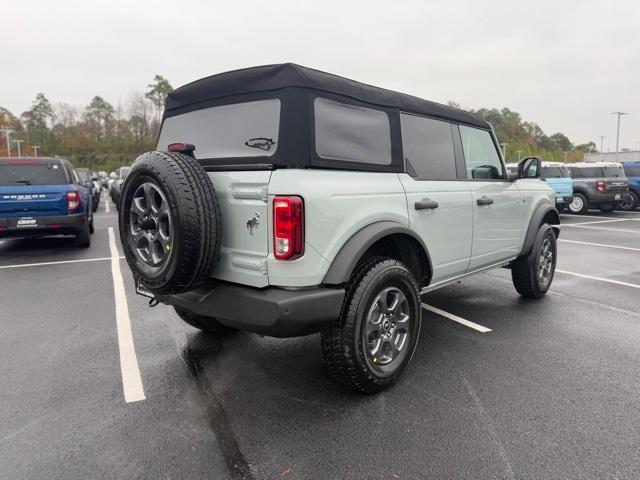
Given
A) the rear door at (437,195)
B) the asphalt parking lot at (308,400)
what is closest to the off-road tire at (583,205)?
the asphalt parking lot at (308,400)

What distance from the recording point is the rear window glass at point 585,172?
16.2 meters

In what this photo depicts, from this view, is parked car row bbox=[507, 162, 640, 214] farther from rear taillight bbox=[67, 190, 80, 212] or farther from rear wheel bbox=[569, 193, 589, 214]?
rear taillight bbox=[67, 190, 80, 212]

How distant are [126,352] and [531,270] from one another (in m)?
4.21

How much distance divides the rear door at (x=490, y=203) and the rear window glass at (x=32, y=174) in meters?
7.38

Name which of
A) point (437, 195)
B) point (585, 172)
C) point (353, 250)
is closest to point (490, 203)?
point (437, 195)

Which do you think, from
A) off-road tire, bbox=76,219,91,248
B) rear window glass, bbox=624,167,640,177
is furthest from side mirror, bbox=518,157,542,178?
rear window glass, bbox=624,167,640,177

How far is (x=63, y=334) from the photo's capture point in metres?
4.23

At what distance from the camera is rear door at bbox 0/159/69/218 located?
779 centimetres

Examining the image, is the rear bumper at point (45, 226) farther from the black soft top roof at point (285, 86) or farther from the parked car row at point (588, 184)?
the parked car row at point (588, 184)

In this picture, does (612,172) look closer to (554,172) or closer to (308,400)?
(554,172)

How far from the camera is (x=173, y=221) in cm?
259

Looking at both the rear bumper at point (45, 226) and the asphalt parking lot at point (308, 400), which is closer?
the asphalt parking lot at point (308, 400)

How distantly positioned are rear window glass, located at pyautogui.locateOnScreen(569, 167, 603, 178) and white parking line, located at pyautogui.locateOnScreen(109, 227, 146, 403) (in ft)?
52.8

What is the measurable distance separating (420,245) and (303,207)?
3.95 feet
